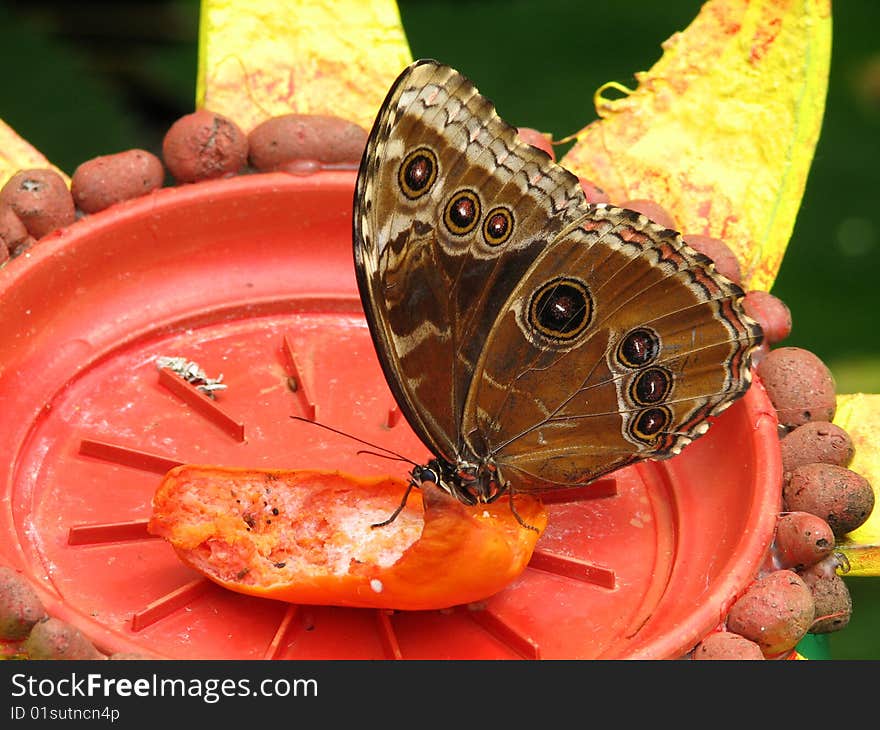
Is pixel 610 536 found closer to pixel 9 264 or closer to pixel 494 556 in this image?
pixel 494 556

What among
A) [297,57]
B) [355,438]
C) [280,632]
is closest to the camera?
[280,632]

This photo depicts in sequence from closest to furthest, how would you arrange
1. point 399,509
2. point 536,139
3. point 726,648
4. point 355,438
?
point 726,648, point 399,509, point 355,438, point 536,139

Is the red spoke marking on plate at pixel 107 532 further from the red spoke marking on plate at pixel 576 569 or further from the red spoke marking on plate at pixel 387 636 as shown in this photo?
the red spoke marking on plate at pixel 576 569

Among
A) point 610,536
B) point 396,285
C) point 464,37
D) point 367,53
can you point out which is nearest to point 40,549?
point 396,285

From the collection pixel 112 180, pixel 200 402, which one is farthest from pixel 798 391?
pixel 112 180

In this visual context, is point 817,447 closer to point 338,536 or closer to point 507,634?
point 507,634

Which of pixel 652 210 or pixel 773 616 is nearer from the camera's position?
pixel 773 616

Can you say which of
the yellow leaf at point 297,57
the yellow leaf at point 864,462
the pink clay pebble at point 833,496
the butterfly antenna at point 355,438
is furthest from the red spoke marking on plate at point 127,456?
the yellow leaf at point 864,462
